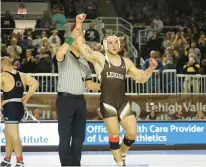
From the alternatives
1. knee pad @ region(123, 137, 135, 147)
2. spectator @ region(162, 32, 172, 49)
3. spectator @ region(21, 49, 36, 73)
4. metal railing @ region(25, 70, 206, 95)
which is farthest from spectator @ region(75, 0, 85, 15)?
knee pad @ region(123, 137, 135, 147)

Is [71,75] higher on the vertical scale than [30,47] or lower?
lower

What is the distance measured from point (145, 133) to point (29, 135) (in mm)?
2695

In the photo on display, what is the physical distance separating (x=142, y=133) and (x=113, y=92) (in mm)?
4655

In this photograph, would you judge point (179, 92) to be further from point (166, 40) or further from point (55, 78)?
point (166, 40)

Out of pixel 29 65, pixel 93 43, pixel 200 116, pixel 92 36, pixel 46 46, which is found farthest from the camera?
pixel 92 36

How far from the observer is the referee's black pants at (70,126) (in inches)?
343

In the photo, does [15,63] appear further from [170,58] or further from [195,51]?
[195,51]

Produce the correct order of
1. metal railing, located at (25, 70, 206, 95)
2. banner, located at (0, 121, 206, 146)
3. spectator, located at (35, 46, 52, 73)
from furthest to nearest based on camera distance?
spectator, located at (35, 46, 52, 73) → metal railing, located at (25, 70, 206, 95) → banner, located at (0, 121, 206, 146)

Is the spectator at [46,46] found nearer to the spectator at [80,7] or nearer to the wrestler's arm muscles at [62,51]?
the spectator at [80,7]

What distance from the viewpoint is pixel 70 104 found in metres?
8.78

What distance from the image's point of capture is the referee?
8711 millimetres

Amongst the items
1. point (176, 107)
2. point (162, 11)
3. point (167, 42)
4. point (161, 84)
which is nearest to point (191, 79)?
point (161, 84)

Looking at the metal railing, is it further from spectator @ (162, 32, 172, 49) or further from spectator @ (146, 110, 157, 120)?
spectator @ (162, 32, 172, 49)

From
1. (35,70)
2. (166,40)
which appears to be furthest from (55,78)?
(166,40)
